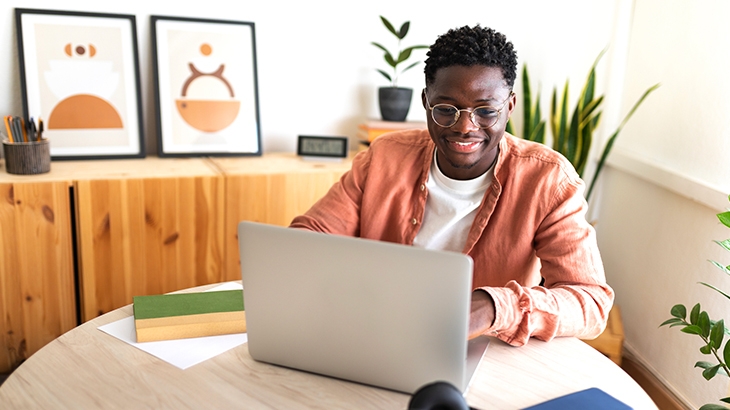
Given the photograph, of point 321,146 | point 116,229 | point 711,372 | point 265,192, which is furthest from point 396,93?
point 711,372

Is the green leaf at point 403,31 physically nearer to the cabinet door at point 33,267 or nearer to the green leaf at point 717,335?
the cabinet door at point 33,267

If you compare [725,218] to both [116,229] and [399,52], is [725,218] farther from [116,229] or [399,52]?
[116,229]

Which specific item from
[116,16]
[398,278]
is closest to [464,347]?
[398,278]

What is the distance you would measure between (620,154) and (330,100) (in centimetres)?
121

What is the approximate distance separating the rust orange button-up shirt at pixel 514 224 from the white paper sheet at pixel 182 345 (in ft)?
1.44

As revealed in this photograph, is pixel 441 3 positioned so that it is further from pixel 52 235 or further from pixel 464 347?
pixel 464 347

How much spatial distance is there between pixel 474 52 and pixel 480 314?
2.00 feet

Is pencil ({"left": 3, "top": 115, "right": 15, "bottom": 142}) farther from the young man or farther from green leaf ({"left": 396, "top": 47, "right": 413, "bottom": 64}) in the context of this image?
green leaf ({"left": 396, "top": 47, "right": 413, "bottom": 64})

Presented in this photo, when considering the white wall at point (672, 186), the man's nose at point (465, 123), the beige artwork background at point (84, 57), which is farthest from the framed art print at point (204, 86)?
the white wall at point (672, 186)

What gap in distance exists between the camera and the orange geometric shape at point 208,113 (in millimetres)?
2490

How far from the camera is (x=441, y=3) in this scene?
108 inches

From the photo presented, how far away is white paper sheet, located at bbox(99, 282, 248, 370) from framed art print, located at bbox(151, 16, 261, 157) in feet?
4.19

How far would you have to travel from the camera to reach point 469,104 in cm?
147

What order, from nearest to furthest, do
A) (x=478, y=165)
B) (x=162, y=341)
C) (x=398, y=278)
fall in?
1. (x=398, y=278)
2. (x=162, y=341)
3. (x=478, y=165)
